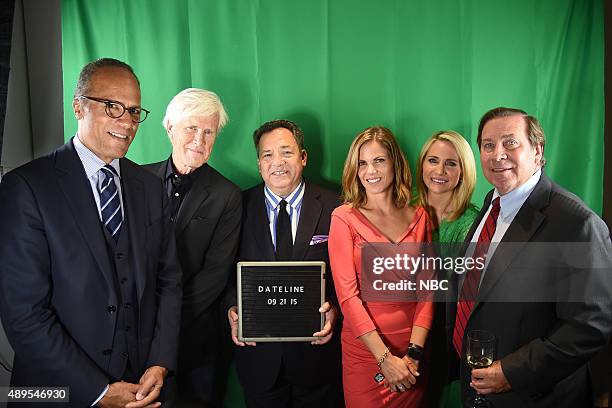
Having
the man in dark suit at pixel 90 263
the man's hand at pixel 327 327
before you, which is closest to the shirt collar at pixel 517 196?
the man's hand at pixel 327 327

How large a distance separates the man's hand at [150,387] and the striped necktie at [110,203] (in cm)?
53

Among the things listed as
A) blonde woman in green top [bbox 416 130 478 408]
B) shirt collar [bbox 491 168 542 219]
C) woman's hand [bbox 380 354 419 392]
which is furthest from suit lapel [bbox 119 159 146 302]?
shirt collar [bbox 491 168 542 219]

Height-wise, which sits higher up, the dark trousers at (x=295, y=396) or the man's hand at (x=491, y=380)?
the man's hand at (x=491, y=380)

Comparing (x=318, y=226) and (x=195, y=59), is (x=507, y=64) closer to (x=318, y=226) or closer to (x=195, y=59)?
(x=318, y=226)

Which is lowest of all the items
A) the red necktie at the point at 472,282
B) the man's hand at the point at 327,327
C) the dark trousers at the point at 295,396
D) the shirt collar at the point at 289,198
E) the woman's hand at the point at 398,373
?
the dark trousers at the point at 295,396

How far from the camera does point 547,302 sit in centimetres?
178

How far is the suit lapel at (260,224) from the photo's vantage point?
217cm

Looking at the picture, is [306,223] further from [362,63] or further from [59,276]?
[59,276]

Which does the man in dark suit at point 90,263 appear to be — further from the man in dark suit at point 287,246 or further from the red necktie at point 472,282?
the red necktie at point 472,282

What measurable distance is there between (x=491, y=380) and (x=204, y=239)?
1257 mm

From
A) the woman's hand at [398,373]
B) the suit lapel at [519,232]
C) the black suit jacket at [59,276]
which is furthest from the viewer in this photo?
the woman's hand at [398,373]

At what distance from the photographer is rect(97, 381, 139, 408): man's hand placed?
1.78m

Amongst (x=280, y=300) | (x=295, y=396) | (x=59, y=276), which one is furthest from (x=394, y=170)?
(x=59, y=276)

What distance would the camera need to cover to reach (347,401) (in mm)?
2184
